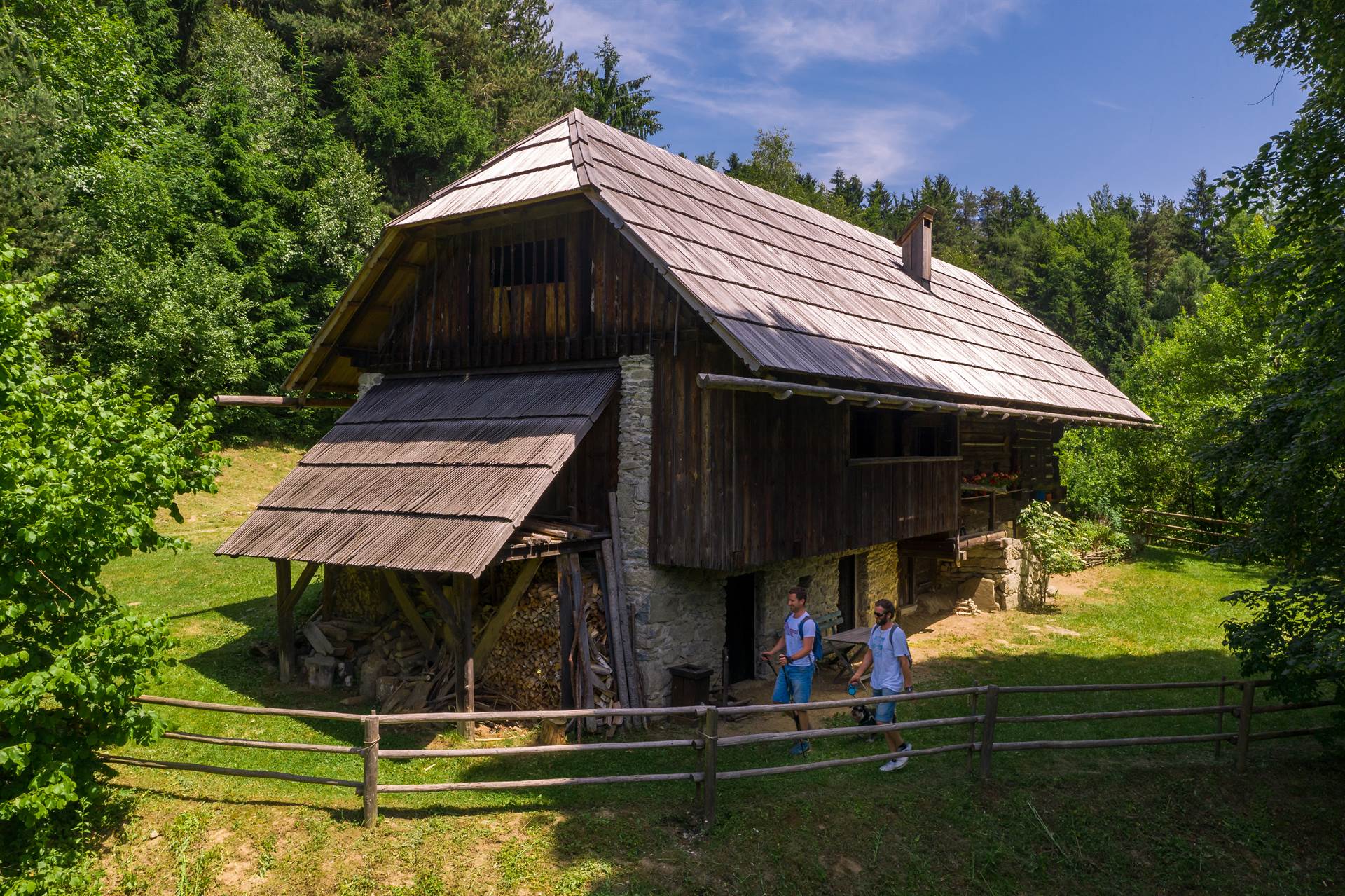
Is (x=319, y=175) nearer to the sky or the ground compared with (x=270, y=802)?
nearer to the sky

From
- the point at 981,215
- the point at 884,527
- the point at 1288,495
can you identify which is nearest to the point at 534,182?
the point at 884,527

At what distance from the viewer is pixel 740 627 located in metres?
12.6

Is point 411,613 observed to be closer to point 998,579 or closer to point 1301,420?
point 1301,420

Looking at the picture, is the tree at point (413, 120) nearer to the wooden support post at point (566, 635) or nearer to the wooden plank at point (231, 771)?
the wooden support post at point (566, 635)

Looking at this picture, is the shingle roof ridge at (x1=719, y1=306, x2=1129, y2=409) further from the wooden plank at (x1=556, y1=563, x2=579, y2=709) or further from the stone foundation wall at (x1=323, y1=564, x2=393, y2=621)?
the stone foundation wall at (x1=323, y1=564, x2=393, y2=621)

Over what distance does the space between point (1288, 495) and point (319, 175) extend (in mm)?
29895

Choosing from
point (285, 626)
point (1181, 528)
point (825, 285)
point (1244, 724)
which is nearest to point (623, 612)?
point (285, 626)

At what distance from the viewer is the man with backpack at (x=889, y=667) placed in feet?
27.7

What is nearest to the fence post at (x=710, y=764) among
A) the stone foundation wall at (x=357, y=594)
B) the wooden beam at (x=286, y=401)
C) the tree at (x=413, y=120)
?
the stone foundation wall at (x=357, y=594)

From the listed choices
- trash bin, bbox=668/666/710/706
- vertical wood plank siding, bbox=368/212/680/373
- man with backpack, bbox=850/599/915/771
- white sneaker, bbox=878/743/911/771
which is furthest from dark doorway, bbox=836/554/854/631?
vertical wood plank siding, bbox=368/212/680/373

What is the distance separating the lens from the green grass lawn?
652 cm

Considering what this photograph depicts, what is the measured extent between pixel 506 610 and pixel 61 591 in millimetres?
4685

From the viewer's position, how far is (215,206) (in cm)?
2653

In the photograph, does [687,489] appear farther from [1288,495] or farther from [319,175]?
[319,175]
